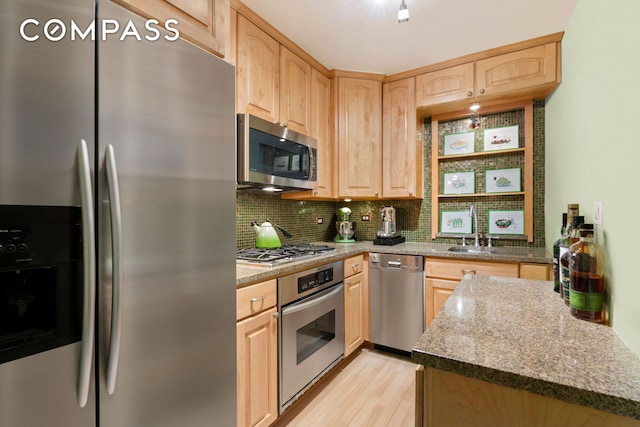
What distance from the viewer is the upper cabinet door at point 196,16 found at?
983 mm

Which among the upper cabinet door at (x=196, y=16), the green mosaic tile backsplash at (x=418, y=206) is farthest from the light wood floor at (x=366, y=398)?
the upper cabinet door at (x=196, y=16)

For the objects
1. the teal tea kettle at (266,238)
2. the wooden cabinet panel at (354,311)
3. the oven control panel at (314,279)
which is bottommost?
the wooden cabinet panel at (354,311)

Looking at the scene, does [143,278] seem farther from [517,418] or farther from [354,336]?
[354,336]

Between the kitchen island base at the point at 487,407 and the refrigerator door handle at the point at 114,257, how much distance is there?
774 millimetres

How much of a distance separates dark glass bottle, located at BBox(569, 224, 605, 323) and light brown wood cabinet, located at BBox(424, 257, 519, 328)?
118 cm

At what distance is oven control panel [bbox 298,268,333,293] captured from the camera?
1.75m

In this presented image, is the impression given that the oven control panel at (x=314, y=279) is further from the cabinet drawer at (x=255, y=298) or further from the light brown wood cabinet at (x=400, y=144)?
the light brown wood cabinet at (x=400, y=144)

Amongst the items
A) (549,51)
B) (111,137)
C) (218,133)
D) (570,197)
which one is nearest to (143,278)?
(111,137)

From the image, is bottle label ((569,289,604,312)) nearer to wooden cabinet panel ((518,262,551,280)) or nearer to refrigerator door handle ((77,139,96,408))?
wooden cabinet panel ((518,262,551,280))

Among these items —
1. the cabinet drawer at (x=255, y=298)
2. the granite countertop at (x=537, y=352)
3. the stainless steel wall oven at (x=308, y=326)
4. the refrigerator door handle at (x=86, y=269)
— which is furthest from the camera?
the stainless steel wall oven at (x=308, y=326)

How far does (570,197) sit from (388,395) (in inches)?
63.2

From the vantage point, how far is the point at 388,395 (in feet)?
6.35

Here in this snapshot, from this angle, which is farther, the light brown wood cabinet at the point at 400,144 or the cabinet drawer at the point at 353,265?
the light brown wood cabinet at the point at 400,144

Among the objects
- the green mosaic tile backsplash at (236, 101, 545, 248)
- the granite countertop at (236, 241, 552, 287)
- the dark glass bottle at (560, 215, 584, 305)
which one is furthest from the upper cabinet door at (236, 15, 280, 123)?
the dark glass bottle at (560, 215, 584, 305)
